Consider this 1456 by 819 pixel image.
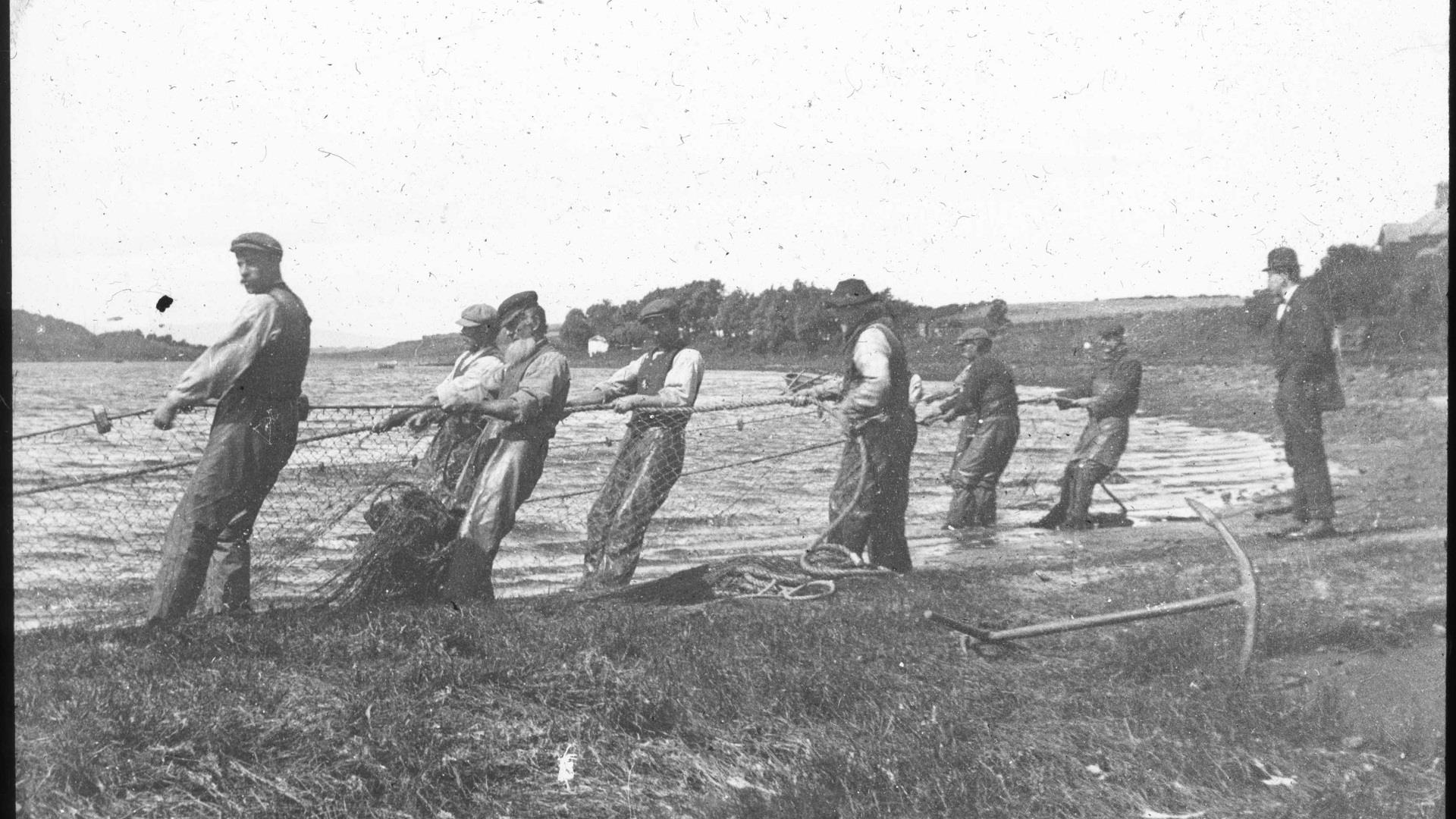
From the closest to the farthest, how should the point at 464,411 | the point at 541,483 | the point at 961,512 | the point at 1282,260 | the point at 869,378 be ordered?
1. the point at 464,411
2. the point at 541,483
3. the point at 1282,260
4. the point at 869,378
5. the point at 961,512

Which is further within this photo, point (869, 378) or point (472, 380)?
point (869, 378)

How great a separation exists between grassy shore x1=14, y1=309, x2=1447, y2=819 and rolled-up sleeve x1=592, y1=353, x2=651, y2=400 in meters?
0.98

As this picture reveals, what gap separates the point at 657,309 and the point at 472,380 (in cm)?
91

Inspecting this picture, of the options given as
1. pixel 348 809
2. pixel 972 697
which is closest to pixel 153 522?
pixel 348 809

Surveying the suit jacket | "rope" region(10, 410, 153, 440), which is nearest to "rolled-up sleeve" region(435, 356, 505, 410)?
"rope" region(10, 410, 153, 440)

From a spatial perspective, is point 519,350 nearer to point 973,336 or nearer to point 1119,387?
point 973,336

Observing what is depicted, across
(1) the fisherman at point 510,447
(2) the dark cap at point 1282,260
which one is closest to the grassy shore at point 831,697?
(1) the fisherman at point 510,447

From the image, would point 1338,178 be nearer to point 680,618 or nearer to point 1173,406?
point 1173,406

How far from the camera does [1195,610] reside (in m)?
5.04

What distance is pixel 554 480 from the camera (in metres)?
5.25

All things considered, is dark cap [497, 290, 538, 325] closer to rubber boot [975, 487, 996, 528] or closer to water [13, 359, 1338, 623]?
water [13, 359, 1338, 623]

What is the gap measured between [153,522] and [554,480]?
1.73 metres

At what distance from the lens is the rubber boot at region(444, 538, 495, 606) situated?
5.17 meters

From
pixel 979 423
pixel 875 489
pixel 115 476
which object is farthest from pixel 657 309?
pixel 115 476
